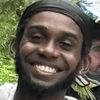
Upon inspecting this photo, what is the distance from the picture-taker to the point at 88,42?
293 centimetres

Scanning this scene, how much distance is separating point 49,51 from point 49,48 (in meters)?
0.02

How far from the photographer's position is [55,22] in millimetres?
2771

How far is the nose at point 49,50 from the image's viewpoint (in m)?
2.66

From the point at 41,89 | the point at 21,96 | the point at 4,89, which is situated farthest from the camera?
the point at 4,89

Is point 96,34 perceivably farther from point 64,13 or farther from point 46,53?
point 46,53

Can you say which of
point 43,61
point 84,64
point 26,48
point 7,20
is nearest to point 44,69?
point 43,61

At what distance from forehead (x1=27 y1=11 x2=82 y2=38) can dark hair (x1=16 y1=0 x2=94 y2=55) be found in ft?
0.08

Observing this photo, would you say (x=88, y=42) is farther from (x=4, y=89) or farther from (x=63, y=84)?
(x=4, y=89)

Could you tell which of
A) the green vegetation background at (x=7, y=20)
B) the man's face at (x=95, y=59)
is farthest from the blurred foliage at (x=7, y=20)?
the man's face at (x=95, y=59)

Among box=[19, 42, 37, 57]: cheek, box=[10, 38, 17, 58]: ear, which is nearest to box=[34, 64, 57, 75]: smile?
box=[19, 42, 37, 57]: cheek

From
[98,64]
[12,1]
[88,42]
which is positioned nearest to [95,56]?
[98,64]

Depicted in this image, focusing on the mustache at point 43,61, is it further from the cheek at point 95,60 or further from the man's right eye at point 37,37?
the cheek at point 95,60

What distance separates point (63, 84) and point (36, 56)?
243 millimetres

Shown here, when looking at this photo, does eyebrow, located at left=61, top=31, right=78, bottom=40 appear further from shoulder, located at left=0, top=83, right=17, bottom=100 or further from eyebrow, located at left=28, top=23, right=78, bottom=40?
shoulder, located at left=0, top=83, right=17, bottom=100
